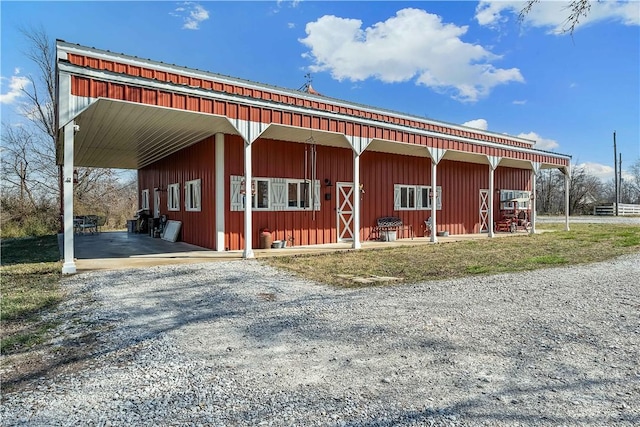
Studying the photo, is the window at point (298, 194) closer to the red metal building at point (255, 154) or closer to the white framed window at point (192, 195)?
the red metal building at point (255, 154)

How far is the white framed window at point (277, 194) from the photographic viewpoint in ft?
34.2

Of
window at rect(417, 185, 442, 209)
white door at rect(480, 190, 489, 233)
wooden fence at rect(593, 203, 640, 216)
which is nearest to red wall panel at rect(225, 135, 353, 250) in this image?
window at rect(417, 185, 442, 209)

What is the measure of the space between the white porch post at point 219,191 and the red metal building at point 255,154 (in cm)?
3

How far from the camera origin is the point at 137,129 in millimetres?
9953

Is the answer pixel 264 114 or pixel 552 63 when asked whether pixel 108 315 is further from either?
pixel 552 63

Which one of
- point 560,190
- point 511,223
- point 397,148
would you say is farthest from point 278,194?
point 560,190

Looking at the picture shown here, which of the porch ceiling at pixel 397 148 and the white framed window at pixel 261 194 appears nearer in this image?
the white framed window at pixel 261 194

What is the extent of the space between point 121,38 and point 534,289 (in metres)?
15.3

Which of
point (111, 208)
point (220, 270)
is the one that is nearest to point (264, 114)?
point (220, 270)

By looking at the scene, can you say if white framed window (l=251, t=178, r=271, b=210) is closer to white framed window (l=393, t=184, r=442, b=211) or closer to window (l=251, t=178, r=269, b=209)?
window (l=251, t=178, r=269, b=209)

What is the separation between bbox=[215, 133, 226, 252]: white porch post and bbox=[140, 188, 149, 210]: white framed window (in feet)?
31.5

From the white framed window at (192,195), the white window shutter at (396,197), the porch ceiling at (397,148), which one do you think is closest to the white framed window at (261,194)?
the white framed window at (192,195)

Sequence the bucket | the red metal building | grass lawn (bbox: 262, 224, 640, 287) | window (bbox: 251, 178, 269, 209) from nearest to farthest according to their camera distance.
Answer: grass lawn (bbox: 262, 224, 640, 287), the red metal building, the bucket, window (bbox: 251, 178, 269, 209)

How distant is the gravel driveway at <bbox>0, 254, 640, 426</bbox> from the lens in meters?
2.21
